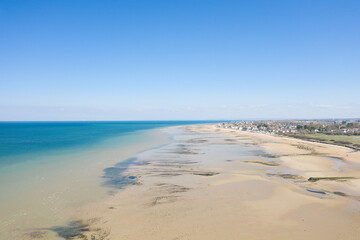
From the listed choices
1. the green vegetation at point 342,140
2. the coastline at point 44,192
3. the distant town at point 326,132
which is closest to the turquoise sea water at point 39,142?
the coastline at point 44,192

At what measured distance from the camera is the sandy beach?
982 cm

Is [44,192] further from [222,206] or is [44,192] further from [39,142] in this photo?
[39,142]

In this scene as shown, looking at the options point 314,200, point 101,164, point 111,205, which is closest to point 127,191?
point 111,205

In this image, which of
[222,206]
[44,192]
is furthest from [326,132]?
[44,192]

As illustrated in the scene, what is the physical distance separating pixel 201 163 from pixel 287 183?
9.86m

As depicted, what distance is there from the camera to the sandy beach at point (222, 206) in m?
9.82

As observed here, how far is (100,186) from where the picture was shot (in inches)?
651

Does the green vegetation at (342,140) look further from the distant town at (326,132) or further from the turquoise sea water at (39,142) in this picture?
the turquoise sea water at (39,142)

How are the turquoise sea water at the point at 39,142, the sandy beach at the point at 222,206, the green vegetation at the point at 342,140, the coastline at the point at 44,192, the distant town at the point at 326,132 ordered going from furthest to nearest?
1. the distant town at the point at 326,132
2. the green vegetation at the point at 342,140
3. the turquoise sea water at the point at 39,142
4. the coastline at the point at 44,192
5. the sandy beach at the point at 222,206

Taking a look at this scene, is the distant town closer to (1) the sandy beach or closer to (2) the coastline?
(1) the sandy beach

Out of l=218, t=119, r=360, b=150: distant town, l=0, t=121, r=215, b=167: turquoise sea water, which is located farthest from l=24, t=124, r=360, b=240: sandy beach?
l=218, t=119, r=360, b=150: distant town

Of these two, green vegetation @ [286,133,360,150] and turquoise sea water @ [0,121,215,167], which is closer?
turquoise sea water @ [0,121,215,167]

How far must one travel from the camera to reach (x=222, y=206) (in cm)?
1272

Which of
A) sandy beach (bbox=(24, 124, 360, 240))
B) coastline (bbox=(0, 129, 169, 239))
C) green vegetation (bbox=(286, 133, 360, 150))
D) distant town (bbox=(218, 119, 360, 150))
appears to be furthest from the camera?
distant town (bbox=(218, 119, 360, 150))
